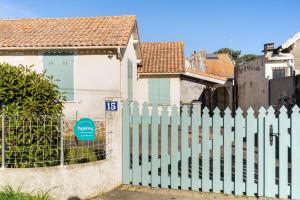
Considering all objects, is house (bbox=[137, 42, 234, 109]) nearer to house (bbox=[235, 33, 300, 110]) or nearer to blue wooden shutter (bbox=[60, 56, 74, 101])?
house (bbox=[235, 33, 300, 110])

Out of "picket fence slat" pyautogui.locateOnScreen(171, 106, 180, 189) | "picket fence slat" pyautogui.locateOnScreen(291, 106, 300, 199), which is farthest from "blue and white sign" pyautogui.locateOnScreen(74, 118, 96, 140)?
"picket fence slat" pyautogui.locateOnScreen(291, 106, 300, 199)

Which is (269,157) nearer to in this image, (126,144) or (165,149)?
(165,149)

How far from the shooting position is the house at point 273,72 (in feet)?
49.4

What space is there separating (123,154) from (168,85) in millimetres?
10716

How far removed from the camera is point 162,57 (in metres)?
17.8

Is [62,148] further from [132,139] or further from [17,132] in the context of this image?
[132,139]

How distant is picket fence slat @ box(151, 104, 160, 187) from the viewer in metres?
5.74

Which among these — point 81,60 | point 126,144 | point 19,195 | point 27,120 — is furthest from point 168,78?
point 19,195

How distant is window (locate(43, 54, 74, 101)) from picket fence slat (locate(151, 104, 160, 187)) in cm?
729

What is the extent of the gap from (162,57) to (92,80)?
6.25m

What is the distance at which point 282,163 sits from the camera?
17.6 ft

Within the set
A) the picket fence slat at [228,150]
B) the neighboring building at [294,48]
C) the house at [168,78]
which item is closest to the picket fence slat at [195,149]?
the picket fence slat at [228,150]

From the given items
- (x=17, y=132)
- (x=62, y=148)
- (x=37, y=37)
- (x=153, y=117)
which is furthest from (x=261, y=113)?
(x=37, y=37)

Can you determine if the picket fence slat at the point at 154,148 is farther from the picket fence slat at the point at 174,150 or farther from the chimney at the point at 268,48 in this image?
the chimney at the point at 268,48
